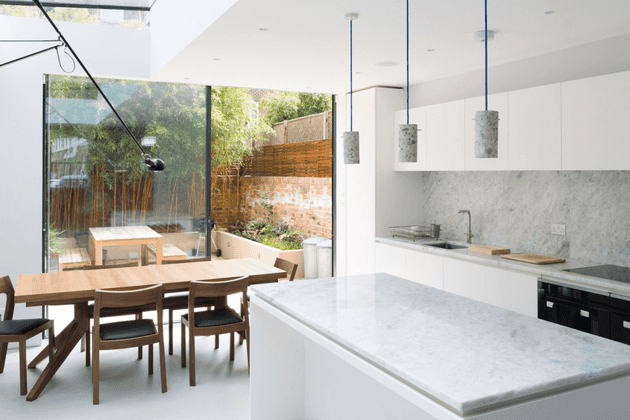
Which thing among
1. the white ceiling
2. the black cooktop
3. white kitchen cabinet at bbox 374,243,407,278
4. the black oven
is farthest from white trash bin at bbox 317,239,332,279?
the black cooktop

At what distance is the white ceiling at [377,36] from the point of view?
3094mm

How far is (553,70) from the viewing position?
425 centimetres

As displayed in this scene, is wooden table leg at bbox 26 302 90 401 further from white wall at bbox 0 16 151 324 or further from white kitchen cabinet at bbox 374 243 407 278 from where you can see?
white kitchen cabinet at bbox 374 243 407 278

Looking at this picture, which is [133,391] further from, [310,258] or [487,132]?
[310,258]

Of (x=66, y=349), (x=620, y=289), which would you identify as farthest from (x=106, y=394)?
(x=620, y=289)

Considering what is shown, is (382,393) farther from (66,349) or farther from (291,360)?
(66,349)

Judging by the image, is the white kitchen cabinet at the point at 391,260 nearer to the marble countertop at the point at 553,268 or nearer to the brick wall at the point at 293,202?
the marble countertop at the point at 553,268

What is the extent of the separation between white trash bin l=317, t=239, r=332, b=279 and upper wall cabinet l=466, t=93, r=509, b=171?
10.0ft

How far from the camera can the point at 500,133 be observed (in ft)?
14.2

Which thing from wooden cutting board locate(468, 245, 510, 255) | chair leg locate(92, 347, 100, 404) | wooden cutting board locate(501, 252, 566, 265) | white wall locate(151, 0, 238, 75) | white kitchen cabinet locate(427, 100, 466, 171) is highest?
white wall locate(151, 0, 238, 75)

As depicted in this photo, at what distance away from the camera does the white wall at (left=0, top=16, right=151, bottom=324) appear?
4879 millimetres

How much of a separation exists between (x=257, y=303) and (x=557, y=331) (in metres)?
1.40

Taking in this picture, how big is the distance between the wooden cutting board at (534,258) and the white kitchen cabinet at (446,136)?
966 mm

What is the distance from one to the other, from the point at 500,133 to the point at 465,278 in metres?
1.27
